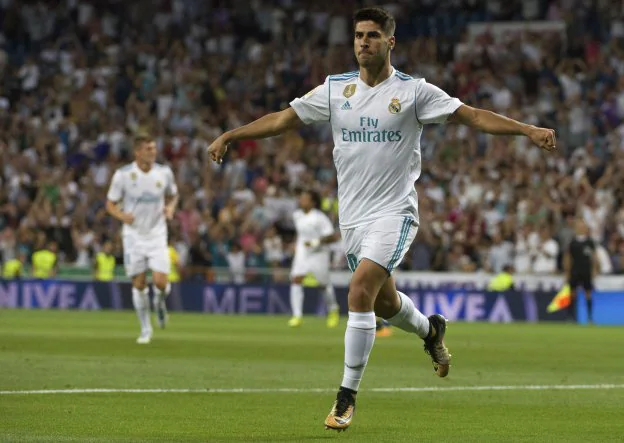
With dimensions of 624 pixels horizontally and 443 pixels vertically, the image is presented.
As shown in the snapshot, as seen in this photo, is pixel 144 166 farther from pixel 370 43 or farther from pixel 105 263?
pixel 105 263

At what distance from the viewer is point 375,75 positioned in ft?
32.7

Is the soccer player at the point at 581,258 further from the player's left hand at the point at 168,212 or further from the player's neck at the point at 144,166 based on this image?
the player's neck at the point at 144,166

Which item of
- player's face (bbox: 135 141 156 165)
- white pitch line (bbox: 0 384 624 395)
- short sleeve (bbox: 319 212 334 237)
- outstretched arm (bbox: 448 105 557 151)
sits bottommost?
white pitch line (bbox: 0 384 624 395)

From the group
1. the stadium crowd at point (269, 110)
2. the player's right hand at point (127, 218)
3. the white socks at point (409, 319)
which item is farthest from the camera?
the stadium crowd at point (269, 110)

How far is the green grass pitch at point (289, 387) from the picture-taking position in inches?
370

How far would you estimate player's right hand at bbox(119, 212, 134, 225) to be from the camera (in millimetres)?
19188

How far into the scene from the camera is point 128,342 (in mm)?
19250

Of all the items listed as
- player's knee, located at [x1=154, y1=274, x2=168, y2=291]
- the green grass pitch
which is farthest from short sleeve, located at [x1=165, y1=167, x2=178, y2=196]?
the green grass pitch

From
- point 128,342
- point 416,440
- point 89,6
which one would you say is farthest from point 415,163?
point 89,6

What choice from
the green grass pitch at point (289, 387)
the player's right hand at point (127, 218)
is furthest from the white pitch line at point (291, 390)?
the player's right hand at point (127, 218)

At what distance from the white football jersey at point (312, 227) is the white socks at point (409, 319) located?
618 inches

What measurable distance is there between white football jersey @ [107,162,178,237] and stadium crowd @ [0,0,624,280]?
33.0 feet

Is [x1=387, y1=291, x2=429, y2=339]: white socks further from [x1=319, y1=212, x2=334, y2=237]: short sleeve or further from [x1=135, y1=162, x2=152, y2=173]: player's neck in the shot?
[x1=319, y1=212, x2=334, y2=237]: short sleeve

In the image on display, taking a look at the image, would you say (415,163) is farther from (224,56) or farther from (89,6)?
(89,6)
